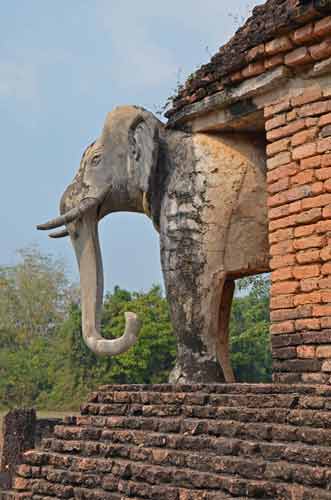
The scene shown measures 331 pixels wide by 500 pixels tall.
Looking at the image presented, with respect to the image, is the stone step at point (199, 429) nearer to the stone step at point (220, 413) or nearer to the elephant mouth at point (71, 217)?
the stone step at point (220, 413)

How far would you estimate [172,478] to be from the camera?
4.88m

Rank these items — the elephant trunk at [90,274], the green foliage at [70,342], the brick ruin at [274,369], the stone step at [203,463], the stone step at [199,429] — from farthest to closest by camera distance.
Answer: the green foliage at [70,342] < the elephant trunk at [90,274] < the brick ruin at [274,369] < the stone step at [199,429] < the stone step at [203,463]

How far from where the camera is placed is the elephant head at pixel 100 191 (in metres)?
7.55

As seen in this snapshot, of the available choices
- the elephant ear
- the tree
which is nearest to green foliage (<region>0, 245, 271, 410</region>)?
the tree

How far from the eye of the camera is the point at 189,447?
198 inches

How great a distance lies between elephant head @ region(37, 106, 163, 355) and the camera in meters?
7.55

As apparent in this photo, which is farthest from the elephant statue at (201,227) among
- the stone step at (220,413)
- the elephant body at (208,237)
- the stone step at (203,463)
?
the stone step at (203,463)

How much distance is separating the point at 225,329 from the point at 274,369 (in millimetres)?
1600

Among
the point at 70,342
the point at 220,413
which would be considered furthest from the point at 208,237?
the point at 70,342

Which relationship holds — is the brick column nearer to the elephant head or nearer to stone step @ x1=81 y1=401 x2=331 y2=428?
stone step @ x1=81 y1=401 x2=331 y2=428

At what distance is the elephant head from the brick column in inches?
63.2

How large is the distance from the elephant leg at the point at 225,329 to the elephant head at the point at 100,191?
108cm

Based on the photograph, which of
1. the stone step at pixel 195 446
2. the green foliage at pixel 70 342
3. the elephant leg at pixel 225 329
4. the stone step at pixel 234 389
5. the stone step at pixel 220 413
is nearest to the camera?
the stone step at pixel 195 446

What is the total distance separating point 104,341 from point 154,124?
6.77ft
